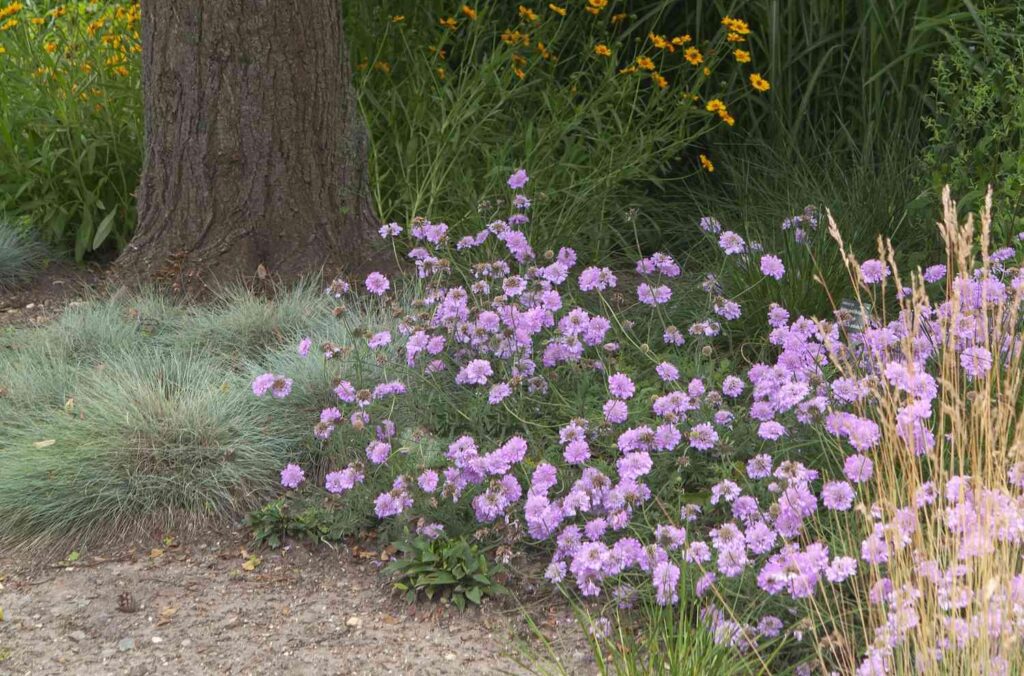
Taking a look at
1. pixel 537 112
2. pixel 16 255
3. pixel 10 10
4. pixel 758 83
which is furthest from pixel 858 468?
pixel 10 10

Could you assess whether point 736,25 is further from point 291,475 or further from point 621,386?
point 291,475

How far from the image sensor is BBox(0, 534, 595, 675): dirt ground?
9.11 ft

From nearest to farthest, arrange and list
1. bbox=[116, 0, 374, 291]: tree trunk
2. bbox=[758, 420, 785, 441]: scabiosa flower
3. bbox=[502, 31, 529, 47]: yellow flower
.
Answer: bbox=[758, 420, 785, 441]: scabiosa flower → bbox=[116, 0, 374, 291]: tree trunk → bbox=[502, 31, 529, 47]: yellow flower

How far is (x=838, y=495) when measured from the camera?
2.58 meters

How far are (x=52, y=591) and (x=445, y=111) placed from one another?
9.47ft

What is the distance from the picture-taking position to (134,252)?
4816 mm

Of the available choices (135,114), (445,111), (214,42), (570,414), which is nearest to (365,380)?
(570,414)

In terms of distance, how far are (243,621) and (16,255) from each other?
3.01 m

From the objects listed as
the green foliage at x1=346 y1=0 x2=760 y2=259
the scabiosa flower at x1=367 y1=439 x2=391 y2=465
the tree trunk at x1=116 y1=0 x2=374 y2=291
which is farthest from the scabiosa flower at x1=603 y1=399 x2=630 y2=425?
the tree trunk at x1=116 y1=0 x2=374 y2=291

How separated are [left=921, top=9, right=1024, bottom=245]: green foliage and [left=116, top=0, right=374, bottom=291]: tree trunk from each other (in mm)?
2229

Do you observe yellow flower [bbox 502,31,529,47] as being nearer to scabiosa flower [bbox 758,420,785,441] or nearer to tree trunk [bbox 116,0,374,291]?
tree trunk [bbox 116,0,374,291]

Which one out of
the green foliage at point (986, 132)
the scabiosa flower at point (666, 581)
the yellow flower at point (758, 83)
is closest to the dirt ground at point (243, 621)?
the scabiosa flower at point (666, 581)

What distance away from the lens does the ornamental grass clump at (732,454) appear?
83.4 inches

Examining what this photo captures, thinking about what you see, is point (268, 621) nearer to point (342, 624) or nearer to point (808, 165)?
point (342, 624)
